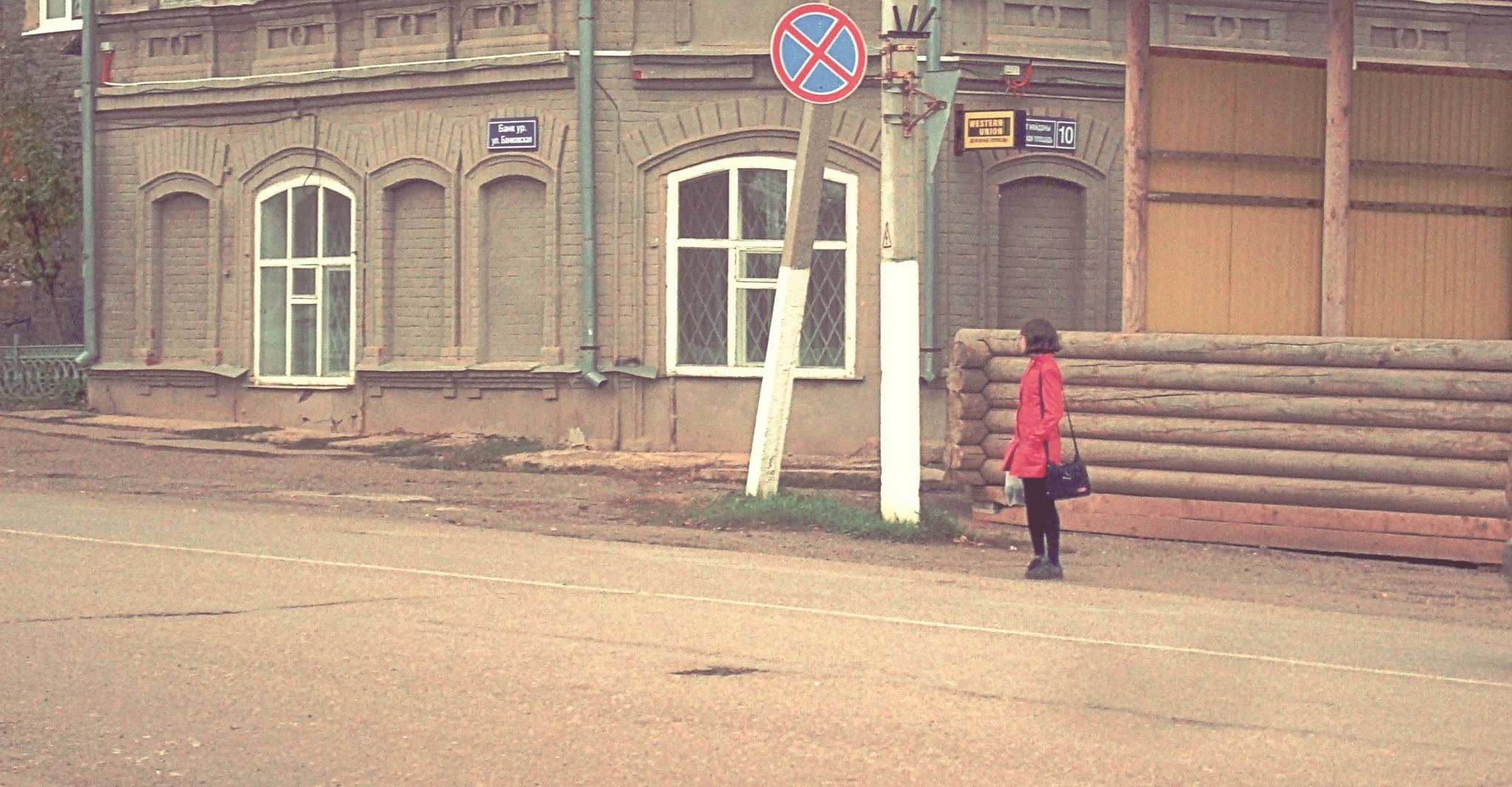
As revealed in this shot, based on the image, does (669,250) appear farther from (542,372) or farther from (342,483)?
(342,483)

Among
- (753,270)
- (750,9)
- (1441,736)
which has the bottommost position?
(1441,736)

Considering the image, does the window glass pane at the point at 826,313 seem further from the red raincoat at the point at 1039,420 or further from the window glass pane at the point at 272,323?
the red raincoat at the point at 1039,420

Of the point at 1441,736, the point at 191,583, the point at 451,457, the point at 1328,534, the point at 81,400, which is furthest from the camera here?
the point at 81,400

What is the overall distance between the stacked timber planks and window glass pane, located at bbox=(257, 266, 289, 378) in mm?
10086

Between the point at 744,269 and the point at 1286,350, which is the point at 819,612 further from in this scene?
the point at 744,269

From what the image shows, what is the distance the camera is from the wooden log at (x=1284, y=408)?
13539mm

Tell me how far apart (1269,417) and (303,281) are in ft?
39.9

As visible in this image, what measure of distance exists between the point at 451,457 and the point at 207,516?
5664mm

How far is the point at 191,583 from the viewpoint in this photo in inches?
406

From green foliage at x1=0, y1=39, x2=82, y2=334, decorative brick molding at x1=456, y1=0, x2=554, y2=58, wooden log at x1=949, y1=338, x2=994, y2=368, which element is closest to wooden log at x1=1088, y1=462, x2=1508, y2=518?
wooden log at x1=949, y1=338, x2=994, y2=368

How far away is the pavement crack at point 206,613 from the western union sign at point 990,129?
969cm

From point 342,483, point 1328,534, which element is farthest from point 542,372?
point 1328,534

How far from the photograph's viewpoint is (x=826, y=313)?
2000 centimetres

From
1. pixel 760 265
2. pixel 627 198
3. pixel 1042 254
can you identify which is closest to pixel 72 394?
pixel 627 198
